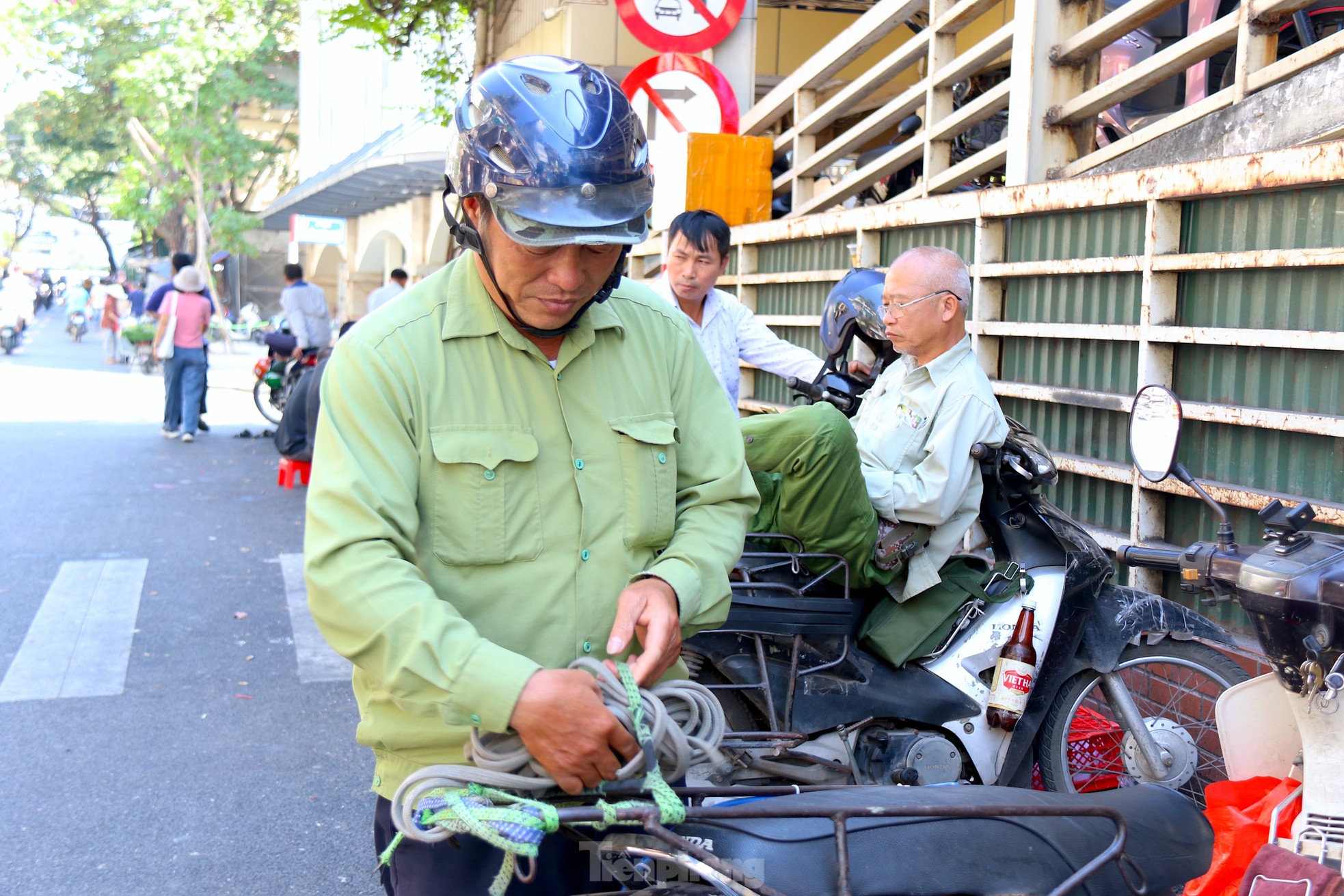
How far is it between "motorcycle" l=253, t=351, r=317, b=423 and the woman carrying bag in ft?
3.33

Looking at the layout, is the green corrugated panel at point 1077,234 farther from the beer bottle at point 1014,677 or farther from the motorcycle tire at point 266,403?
the motorcycle tire at point 266,403

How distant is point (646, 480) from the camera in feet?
6.85

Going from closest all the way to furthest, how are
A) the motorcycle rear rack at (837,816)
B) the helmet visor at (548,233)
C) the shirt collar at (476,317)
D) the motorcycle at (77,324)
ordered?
the motorcycle rear rack at (837,816), the helmet visor at (548,233), the shirt collar at (476,317), the motorcycle at (77,324)

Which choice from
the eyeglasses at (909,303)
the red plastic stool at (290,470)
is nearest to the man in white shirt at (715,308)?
the eyeglasses at (909,303)

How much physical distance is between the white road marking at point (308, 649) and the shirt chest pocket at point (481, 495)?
11.3 ft

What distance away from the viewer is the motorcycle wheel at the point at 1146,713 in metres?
3.79

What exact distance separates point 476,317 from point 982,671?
2.45 meters

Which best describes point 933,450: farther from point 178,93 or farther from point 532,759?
point 178,93

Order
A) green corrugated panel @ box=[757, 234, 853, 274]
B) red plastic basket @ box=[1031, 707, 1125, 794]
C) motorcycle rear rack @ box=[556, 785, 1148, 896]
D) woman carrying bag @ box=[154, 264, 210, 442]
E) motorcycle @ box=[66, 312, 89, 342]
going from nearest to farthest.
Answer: motorcycle rear rack @ box=[556, 785, 1148, 896] → red plastic basket @ box=[1031, 707, 1125, 794] → green corrugated panel @ box=[757, 234, 853, 274] → woman carrying bag @ box=[154, 264, 210, 442] → motorcycle @ box=[66, 312, 89, 342]

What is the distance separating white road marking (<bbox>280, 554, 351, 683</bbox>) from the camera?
19.5ft

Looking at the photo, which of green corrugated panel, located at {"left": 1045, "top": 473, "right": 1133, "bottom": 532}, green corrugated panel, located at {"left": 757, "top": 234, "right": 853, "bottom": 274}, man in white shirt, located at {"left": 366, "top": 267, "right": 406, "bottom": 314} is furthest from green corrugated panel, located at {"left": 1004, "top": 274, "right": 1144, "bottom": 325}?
man in white shirt, located at {"left": 366, "top": 267, "right": 406, "bottom": 314}

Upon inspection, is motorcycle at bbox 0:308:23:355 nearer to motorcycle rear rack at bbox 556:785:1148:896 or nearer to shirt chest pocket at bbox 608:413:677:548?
shirt chest pocket at bbox 608:413:677:548

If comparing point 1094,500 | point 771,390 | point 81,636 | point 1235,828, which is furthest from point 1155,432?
point 771,390

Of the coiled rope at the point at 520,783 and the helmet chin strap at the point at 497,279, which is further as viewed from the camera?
the helmet chin strap at the point at 497,279
